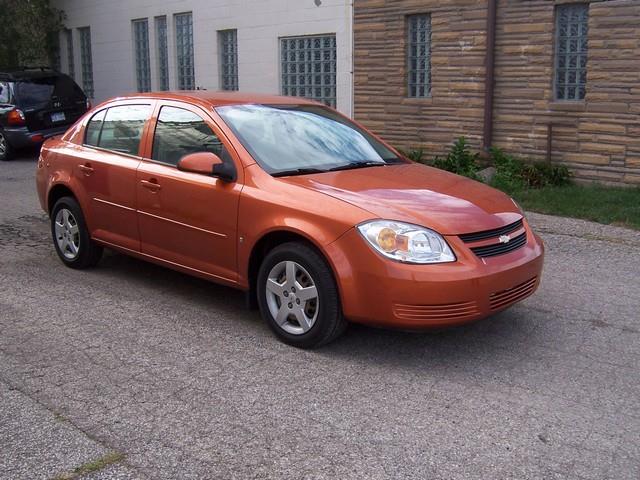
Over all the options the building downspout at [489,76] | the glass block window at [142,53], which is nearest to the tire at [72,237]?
the building downspout at [489,76]

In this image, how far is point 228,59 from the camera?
611 inches

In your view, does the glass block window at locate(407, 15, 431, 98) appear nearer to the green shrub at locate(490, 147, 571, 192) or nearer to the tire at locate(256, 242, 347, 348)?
the green shrub at locate(490, 147, 571, 192)

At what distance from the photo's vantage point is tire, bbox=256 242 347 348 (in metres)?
4.62

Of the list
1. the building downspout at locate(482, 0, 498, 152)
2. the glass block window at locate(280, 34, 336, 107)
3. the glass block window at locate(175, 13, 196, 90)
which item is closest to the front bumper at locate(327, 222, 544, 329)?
the building downspout at locate(482, 0, 498, 152)

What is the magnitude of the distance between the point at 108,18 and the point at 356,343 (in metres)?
15.5

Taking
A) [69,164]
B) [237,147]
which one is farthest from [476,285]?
[69,164]

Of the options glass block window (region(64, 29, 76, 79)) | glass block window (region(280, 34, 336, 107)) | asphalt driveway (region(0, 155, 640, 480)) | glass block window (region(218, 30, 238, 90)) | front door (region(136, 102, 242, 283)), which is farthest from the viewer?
glass block window (region(64, 29, 76, 79))

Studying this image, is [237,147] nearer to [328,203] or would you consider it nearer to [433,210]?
[328,203]

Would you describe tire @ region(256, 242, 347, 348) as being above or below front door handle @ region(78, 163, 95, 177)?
below

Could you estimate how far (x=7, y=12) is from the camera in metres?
19.3

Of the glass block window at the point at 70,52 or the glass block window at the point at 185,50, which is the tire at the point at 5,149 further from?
the glass block window at the point at 70,52

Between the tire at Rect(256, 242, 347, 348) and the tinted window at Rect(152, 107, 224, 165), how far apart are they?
995mm

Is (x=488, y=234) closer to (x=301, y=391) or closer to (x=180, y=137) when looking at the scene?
(x=301, y=391)

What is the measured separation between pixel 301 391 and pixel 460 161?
7.34 meters
